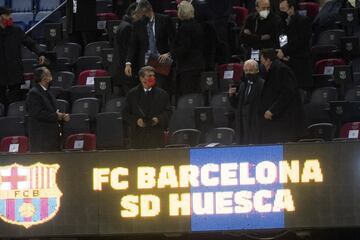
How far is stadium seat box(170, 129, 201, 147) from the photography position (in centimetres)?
1566

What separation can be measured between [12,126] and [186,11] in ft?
9.80

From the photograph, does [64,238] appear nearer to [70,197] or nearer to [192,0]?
[70,197]

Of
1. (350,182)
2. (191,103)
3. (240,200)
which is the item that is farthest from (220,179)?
(191,103)

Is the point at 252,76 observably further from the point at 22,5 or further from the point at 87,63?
the point at 22,5

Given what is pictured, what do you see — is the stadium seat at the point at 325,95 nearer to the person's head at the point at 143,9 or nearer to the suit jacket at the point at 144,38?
the suit jacket at the point at 144,38

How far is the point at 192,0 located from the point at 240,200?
5741mm

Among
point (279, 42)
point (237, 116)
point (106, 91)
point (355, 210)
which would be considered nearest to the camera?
point (355, 210)

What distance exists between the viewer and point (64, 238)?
1298 centimetres

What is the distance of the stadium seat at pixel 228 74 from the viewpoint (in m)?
17.1

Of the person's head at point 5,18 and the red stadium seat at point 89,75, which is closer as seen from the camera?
the person's head at point 5,18

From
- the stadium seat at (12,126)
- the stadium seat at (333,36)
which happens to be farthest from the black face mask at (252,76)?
the stadium seat at (12,126)

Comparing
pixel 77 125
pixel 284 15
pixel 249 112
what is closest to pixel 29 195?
pixel 249 112

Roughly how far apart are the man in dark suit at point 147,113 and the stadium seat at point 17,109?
11.0 ft

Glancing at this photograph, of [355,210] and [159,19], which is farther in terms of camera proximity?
[159,19]
